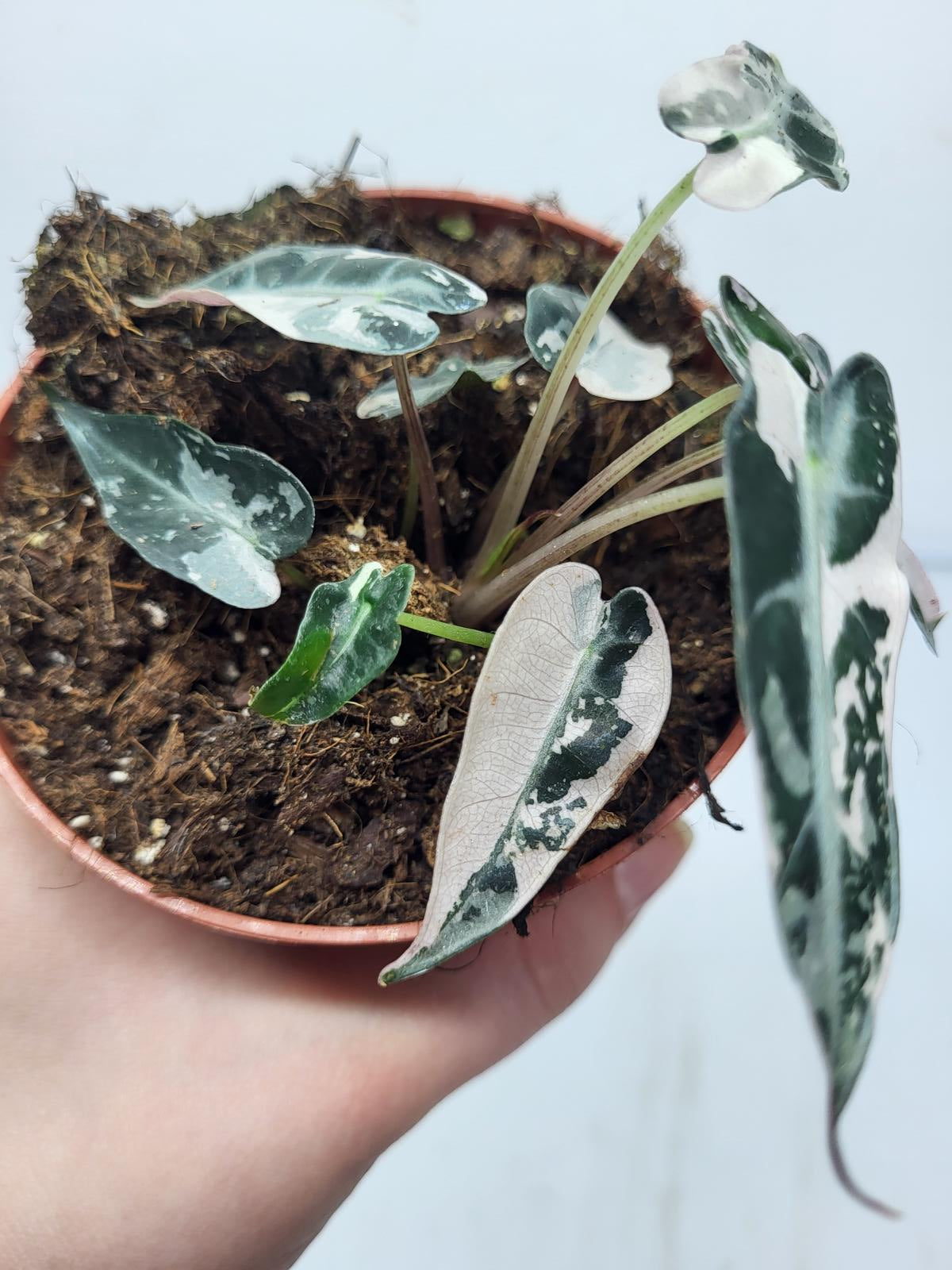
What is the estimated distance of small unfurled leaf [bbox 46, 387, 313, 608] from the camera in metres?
0.67

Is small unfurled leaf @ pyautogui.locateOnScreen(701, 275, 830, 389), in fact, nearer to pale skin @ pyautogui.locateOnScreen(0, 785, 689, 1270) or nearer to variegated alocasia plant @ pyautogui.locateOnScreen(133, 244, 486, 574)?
variegated alocasia plant @ pyautogui.locateOnScreen(133, 244, 486, 574)

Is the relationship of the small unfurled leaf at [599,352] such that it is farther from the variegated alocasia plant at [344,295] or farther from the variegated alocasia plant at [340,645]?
the variegated alocasia plant at [340,645]

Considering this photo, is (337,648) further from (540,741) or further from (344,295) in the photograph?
(344,295)

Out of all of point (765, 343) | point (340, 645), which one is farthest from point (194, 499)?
point (765, 343)

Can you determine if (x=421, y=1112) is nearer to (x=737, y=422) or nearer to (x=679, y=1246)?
(x=679, y=1246)

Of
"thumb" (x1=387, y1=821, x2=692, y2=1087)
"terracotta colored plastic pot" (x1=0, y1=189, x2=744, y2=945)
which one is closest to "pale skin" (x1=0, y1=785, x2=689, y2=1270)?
"thumb" (x1=387, y1=821, x2=692, y2=1087)

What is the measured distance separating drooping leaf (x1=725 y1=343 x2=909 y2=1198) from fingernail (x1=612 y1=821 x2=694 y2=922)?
2.03ft

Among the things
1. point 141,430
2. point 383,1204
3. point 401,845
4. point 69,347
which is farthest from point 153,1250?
point 69,347

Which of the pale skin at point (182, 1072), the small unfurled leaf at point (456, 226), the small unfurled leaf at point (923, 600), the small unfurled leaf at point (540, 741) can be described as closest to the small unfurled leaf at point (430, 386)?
the small unfurled leaf at point (456, 226)

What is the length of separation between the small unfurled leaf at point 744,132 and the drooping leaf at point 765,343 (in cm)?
7

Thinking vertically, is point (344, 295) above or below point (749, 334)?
below

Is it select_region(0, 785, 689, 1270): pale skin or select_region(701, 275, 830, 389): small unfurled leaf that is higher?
select_region(701, 275, 830, 389): small unfurled leaf

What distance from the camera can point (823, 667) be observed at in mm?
384

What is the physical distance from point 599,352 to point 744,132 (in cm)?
22
